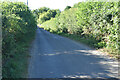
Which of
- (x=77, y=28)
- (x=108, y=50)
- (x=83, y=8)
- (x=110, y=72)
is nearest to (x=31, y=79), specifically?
(x=110, y=72)

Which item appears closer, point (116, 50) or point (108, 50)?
point (116, 50)

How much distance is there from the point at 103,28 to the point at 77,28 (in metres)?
10.0

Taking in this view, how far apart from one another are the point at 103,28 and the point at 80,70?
15.4 feet

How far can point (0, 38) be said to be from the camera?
4.64 metres

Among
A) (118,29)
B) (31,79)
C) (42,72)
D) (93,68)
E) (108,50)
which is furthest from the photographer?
(108,50)

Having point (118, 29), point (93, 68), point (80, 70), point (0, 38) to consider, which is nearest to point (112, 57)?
point (118, 29)

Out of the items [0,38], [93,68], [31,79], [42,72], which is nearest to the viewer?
[0,38]

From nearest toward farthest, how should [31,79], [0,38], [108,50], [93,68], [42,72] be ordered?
[0,38], [31,79], [42,72], [93,68], [108,50]

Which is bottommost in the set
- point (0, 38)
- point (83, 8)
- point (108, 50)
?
point (108, 50)

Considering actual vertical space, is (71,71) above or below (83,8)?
below

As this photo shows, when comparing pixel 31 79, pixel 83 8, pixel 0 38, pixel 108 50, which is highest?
pixel 83 8

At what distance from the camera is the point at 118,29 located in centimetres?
848

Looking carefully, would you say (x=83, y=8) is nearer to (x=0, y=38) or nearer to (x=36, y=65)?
(x=36, y=65)

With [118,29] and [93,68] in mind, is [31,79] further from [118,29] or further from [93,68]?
[118,29]
